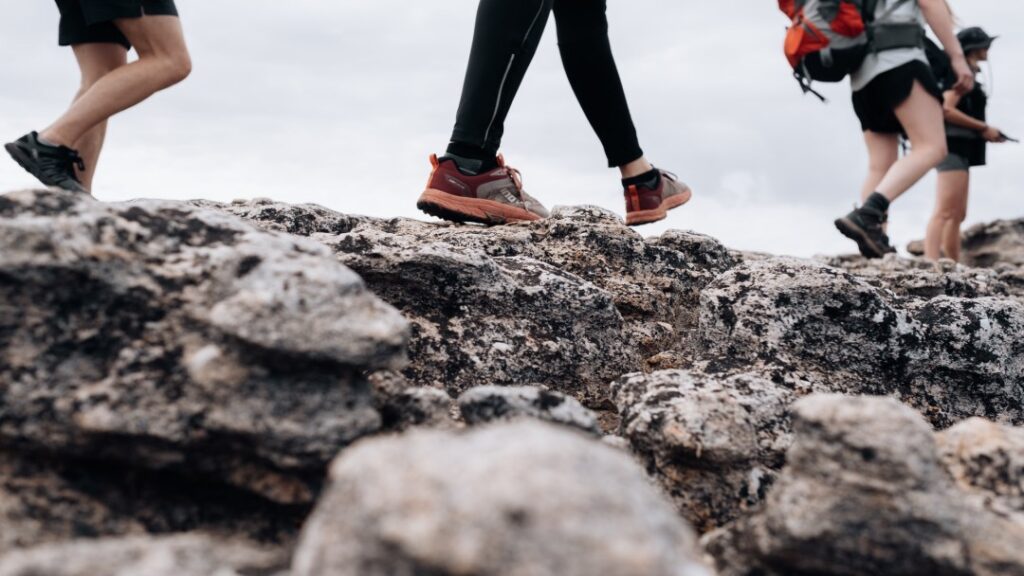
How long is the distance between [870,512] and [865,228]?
5.62 m

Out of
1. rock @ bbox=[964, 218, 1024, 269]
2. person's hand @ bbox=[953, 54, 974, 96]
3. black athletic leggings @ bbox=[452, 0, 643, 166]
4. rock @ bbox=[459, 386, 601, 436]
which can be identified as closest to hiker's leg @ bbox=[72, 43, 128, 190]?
black athletic leggings @ bbox=[452, 0, 643, 166]

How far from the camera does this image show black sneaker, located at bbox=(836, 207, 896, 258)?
6906mm

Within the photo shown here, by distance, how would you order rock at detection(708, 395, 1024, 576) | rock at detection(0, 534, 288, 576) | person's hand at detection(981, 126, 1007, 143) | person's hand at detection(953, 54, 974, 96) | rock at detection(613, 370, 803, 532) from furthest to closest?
person's hand at detection(981, 126, 1007, 143)
person's hand at detection(953, 54, 974, 96)
rock at detection(613, 370, 803, 532)
rock at detection(708, 395, 1024, 576)
rock at detection(0, 534, 288, 576)

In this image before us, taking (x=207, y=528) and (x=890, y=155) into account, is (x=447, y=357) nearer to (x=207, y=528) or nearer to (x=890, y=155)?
(x=207, y=528)

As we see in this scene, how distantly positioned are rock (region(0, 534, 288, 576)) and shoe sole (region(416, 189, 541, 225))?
9.09ft

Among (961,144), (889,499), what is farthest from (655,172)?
(961,144)

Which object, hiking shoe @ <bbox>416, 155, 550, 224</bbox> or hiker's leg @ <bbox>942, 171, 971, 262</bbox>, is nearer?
hiking shoe @ <bbox>416, 155, 550, 224</bbox>

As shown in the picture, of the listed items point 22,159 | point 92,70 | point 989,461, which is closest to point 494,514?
point 989,461

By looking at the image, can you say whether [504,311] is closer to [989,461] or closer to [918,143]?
[989,461]

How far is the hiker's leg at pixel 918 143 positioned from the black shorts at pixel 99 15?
5641mm

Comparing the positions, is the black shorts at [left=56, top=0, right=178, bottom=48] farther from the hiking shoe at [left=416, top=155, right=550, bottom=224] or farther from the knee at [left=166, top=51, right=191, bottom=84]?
the hiking shoe at [left=416, top=155, right=550, bottom=224]

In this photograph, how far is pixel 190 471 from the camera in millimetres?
1984

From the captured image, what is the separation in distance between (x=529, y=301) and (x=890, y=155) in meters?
6.00

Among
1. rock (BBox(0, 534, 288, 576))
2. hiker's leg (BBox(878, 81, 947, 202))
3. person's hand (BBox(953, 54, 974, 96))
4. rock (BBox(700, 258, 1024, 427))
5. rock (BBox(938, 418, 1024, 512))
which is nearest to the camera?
rock (BBox(0, 534, 288, 576))
